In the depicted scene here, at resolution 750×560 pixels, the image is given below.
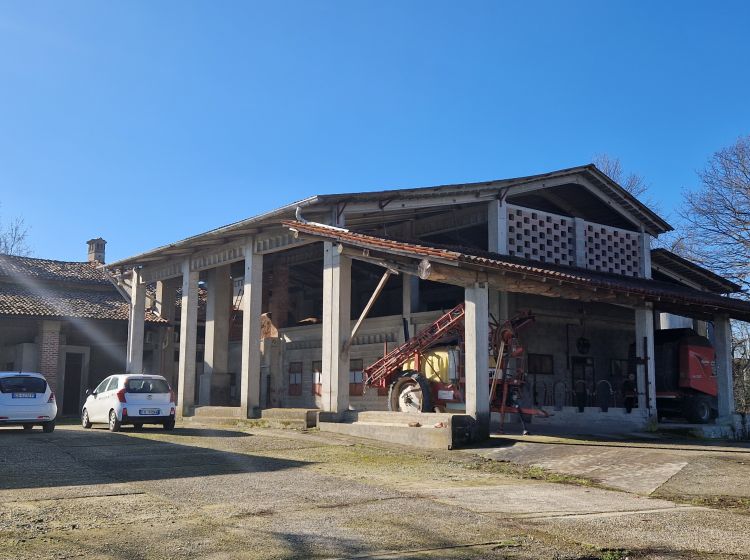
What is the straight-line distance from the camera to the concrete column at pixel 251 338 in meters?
21.3

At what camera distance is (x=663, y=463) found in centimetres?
1198

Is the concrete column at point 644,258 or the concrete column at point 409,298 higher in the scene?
the concrete column at point 644,258

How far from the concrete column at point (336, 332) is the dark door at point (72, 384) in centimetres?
1610

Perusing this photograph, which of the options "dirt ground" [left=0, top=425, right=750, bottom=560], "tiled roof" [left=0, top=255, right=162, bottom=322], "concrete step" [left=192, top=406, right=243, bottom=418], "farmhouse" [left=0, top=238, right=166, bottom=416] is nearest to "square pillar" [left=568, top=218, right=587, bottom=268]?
"dirt ground" [left=0, top=425, right=750, bottom=560]

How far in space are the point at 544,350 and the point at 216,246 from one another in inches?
415

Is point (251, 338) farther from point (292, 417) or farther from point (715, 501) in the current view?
point (715, 501)

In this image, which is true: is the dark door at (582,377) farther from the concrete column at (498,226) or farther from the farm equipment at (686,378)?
the concrete column at (498,226)

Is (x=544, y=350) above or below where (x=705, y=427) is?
above

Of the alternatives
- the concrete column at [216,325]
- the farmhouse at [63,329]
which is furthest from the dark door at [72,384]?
the concrete column at [216,325]

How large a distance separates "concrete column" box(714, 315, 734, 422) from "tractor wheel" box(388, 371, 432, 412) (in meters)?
8.96

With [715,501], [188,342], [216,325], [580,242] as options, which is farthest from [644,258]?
[188,342]

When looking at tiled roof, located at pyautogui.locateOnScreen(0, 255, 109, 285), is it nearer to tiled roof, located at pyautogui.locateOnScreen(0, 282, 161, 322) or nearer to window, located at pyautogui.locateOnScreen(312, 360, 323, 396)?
tiled roof, located at pyautogui.locateOnScreen(0, 282, 161, 322)

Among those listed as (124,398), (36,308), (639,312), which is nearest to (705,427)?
(639,312)

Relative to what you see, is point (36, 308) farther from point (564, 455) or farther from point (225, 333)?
point (564, 455)
